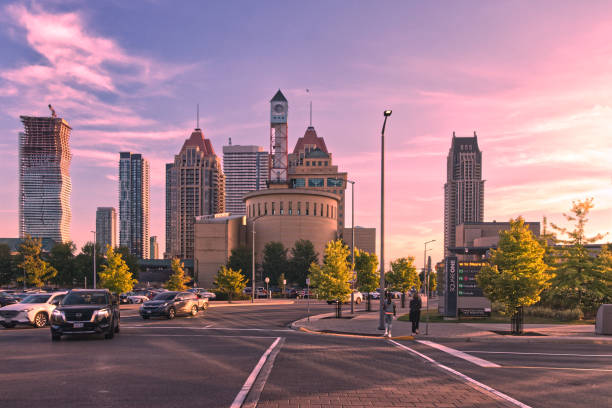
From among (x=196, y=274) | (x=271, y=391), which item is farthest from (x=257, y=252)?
(x=271, y=391)

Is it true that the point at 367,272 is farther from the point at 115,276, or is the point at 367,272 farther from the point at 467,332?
the point at 115,276

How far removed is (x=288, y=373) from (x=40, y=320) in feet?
54.5

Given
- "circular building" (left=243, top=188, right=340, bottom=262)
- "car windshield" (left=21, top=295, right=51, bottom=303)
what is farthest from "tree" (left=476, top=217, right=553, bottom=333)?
"circular building" (left=243, top=188, right=340, bottom=262)

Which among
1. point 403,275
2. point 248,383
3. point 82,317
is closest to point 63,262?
point 403,275

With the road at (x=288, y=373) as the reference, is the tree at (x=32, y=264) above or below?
below

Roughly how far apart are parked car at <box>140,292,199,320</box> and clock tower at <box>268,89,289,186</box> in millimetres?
106341

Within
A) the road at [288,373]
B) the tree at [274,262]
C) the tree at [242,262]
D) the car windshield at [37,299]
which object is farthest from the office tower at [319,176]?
the road at [288,373]

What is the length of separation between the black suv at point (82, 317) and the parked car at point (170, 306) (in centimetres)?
953

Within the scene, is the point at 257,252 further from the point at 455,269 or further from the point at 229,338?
the point at 229,338

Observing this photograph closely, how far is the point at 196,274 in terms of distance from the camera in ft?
336

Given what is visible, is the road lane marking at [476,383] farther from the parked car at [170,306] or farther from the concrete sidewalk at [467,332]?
the parked car at [170,306]

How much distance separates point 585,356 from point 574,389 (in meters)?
5.76

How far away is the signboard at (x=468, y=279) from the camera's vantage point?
91.9 feet

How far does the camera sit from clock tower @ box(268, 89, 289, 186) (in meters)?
133
